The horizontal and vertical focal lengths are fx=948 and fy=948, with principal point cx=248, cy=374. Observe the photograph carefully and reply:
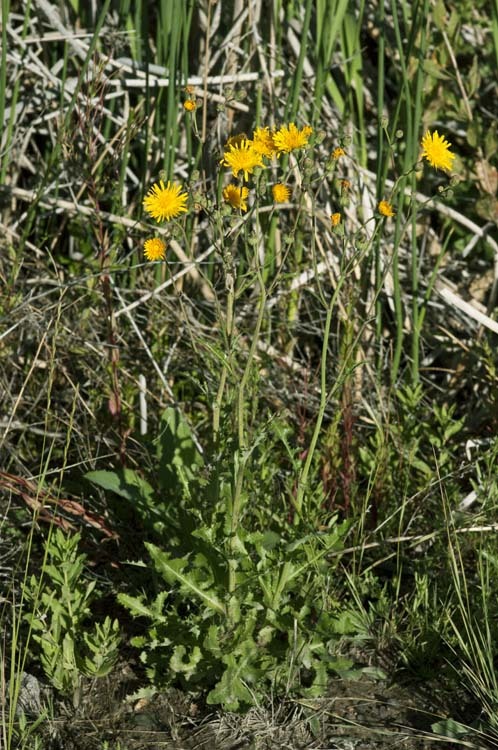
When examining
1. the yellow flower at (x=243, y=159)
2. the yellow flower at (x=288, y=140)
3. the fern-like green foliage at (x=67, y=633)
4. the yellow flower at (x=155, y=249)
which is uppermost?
the yellow flower at (x=288, y=140)

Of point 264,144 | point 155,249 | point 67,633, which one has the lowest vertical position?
point 67,633

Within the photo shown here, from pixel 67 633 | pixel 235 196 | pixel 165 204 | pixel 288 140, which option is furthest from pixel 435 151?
pixel 67 633

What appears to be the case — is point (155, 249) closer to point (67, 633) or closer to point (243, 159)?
point (243, 159)

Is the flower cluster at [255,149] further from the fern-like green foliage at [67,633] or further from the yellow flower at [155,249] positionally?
the fern-like green foliage at [67,633]

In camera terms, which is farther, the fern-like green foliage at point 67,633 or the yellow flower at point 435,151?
the fern-like green foliage at point 67,633

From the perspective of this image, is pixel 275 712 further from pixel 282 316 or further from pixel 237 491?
pixel 282 316

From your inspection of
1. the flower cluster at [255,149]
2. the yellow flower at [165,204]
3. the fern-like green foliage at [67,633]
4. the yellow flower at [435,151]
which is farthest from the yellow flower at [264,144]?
the fern-like green foliage at [67,633]

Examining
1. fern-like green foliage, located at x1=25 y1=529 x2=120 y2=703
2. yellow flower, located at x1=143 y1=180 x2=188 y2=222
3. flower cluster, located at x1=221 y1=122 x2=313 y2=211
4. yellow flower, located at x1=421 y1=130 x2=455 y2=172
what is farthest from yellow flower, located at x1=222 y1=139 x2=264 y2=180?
fern-like green foliage, located at x1=25 y1=529 x2=120 y2=703

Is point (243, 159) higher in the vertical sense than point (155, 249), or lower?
higher

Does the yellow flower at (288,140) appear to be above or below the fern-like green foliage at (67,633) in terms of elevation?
above

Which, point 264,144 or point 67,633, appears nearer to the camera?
point 264,144

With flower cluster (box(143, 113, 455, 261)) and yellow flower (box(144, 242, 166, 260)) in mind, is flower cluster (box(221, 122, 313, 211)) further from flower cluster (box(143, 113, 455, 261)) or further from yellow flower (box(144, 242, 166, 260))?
yellow flower (box(144, 242, 166, 260))


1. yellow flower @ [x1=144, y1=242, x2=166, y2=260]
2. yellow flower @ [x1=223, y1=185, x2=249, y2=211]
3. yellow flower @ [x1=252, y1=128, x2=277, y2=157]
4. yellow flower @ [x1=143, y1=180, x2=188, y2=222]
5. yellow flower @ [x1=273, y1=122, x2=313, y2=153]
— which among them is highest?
yellow flower @ [x1=273, y1=122, x2=313, y2=153]

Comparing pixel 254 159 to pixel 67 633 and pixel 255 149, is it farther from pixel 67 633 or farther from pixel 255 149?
pixel 67 633
